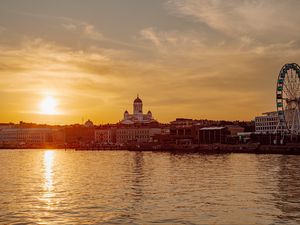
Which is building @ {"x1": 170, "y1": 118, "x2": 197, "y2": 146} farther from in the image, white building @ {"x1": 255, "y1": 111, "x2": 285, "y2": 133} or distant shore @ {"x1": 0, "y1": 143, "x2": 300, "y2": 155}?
white building @ {"x1": 255, "y1": 111, "x2": 285, "y2": 133}

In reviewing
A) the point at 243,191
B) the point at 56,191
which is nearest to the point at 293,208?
the point at 243,191

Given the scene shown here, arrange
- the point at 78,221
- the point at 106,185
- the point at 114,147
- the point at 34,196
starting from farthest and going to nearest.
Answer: the point at 114,147 → the point at 106,185 → the point at 34,196 → the point at 78,221

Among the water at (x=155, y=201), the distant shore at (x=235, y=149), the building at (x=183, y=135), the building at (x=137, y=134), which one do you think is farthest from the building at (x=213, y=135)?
the water at (x=155, y=201)

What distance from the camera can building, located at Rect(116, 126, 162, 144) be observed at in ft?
600

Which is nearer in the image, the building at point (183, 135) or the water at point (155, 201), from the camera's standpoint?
the water at point (155, 201)

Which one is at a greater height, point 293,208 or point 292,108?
point 292,108

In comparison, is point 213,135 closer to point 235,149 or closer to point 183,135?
point 183,135

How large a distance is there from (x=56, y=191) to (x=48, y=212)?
9141 mm

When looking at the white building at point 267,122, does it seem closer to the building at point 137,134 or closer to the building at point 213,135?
the building at point 213,135

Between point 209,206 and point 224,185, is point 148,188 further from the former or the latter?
point 209,206

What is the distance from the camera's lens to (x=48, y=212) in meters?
24.6

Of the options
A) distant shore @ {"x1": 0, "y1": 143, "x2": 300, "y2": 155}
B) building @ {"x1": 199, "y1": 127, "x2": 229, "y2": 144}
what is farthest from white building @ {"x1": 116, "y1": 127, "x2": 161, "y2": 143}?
building @ {"x1": 199, "y1": 127, "x2": 229, "y2": 144}

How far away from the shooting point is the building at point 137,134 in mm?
183000

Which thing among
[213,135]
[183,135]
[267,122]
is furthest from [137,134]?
[267,122]
